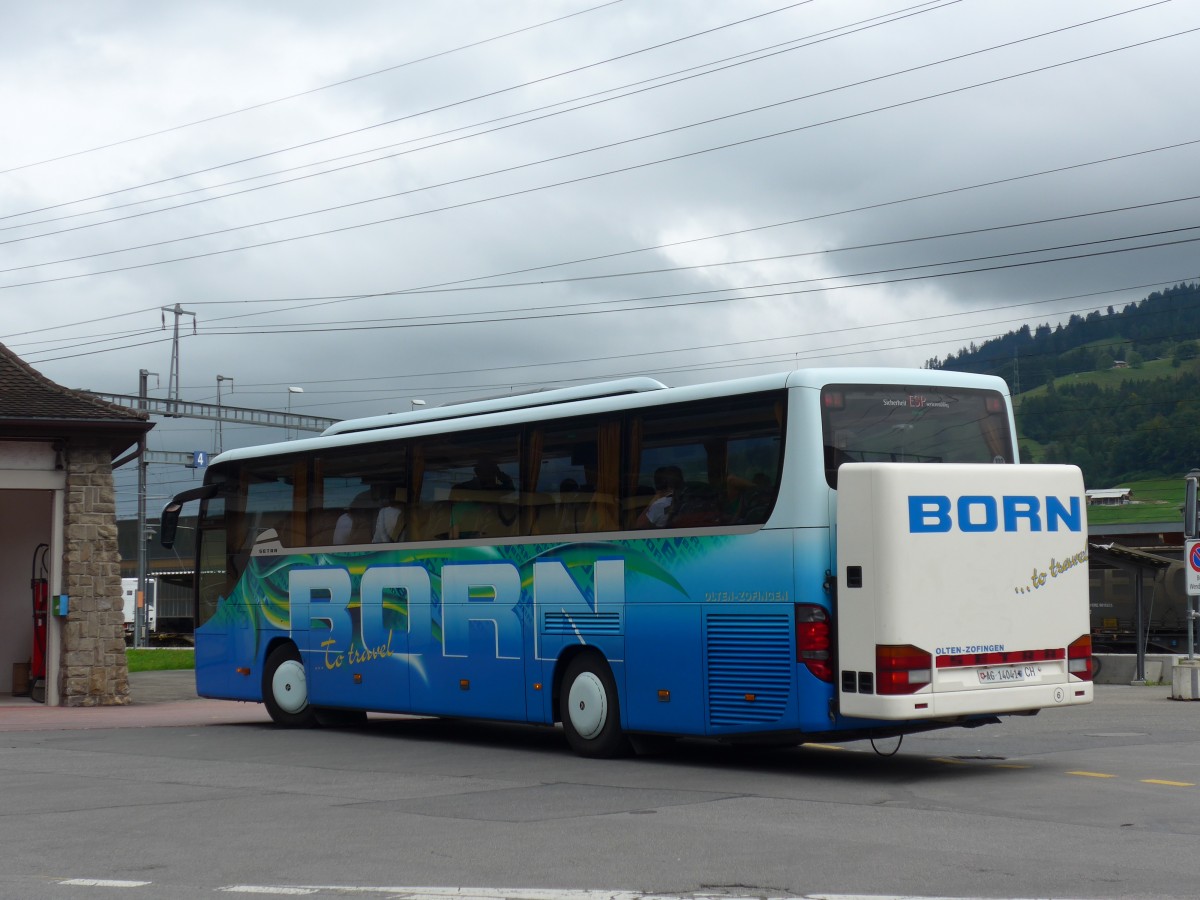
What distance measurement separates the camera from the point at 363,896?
7605 mm

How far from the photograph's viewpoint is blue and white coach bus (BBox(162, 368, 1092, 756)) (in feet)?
40.7

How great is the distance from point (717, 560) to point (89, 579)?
46.3 feet

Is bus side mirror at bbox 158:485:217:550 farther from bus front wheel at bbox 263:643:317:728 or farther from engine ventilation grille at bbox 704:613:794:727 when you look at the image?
engine ventilation grille at bbox 704:613:794:727

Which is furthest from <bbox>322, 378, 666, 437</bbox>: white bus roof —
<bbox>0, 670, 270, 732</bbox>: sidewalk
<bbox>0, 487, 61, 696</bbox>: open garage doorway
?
<bbox>0, 487, 61, 696</bbox>: open garage doorway

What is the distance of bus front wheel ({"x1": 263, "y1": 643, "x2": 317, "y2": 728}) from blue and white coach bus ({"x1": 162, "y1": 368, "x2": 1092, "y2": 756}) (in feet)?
4.13

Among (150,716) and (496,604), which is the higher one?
(496,604)

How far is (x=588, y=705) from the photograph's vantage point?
1481 cm

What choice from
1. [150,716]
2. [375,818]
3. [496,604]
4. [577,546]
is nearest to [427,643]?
[496,604]

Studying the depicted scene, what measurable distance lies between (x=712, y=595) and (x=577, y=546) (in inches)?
75.5

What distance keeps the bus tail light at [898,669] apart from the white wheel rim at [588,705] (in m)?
3.38

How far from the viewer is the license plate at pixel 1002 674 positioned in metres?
12.6

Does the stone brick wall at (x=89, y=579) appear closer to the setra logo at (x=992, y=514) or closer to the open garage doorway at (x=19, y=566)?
the open garage doorway at (x=19, y=566)

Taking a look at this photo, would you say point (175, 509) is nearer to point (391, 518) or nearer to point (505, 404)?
point (391, 518)

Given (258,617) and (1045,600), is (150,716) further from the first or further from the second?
(1045,600)
